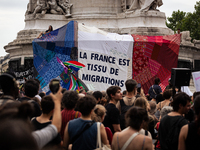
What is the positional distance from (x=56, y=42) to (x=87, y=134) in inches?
295

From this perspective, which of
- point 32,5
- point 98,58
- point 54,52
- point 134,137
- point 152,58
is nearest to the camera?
point 134,137

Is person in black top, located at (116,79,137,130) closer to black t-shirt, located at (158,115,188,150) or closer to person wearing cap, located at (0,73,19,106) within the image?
black t-shirt, located at (158,115,188,150)

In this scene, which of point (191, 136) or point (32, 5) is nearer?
point (191, 136)

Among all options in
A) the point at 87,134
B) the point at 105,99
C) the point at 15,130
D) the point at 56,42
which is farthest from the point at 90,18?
the point at 15,130

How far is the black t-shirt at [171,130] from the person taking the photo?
15.0 feet

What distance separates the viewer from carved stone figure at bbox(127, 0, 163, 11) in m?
20.8

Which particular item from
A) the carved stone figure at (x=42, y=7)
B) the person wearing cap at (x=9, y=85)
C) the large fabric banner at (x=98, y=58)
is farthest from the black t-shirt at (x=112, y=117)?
the carved stone figure at (x=42, y=7)

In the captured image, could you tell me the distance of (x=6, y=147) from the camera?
4.67ft

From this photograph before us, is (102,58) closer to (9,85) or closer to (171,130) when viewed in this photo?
(171,130)

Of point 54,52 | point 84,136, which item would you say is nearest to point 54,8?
point 54,52

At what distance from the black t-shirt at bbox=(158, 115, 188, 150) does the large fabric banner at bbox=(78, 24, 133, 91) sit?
18.9 ft

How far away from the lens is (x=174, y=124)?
4.61m

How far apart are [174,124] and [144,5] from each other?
17.0 m

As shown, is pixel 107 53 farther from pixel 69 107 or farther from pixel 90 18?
pixel 90 18
